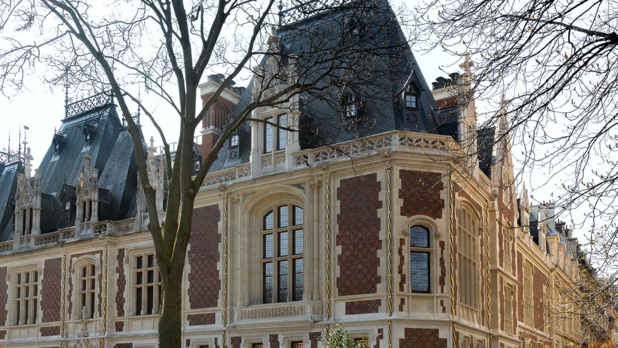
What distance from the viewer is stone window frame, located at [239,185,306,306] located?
24.6 m

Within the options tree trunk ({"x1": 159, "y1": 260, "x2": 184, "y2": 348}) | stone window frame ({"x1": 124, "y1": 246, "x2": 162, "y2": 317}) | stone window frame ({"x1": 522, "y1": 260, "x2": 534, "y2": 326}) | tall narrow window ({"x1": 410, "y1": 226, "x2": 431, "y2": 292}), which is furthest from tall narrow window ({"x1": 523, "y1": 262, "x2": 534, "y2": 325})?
tree trunk ({"x1": 159, "y1": 260, "x2": 184, "y2": 348})

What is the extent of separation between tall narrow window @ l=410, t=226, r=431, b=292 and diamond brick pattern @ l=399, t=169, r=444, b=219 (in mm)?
553

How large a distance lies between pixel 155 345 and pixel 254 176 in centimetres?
722

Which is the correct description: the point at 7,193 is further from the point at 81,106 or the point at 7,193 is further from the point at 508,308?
the point at 508,308

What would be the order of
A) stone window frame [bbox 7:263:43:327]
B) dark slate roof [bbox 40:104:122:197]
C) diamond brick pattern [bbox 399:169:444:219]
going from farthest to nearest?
dark slate roof [bbox 40:104:122:197]
stone window frame [bbox 7:263:43:327]
diamond brick pattern [bbox 399:169:444:219]

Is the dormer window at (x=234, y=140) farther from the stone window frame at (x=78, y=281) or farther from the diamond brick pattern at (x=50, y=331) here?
the diamond brick pattern at (x=50, y=331)

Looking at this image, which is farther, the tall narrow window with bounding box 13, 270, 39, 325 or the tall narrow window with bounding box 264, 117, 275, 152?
the tall narrow window with bounding box 13, 270, 39, 325

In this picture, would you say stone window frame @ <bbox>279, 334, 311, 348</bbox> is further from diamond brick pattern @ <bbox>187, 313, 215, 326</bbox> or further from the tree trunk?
the tree trunk

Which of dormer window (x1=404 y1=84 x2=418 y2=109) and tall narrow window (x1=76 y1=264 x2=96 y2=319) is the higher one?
dormer window (x1=404 y1=84 x2=418 y2=109)

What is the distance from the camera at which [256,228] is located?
A: 1000 inches

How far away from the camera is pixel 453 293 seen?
22.5 metres

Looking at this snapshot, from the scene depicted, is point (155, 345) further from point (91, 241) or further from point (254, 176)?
point (254, 176)

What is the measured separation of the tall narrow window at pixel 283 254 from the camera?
24266 mm

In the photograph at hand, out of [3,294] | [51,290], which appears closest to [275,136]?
[51,290]
